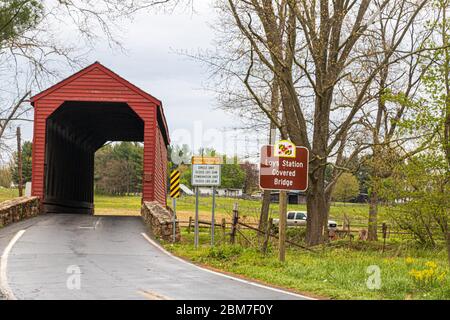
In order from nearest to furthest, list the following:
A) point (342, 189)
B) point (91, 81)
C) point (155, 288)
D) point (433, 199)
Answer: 1. point (155, 288)
2. point (433, 199)
3. point (91, 81)
4. point (342, 189)

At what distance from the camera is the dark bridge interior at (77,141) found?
30578 mm

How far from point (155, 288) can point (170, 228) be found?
389 inches

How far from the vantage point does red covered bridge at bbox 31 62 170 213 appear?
2792cm

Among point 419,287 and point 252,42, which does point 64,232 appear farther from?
point 419,287

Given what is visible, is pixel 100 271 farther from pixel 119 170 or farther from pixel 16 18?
pixel 119 170

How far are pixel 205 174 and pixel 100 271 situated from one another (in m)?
7.32

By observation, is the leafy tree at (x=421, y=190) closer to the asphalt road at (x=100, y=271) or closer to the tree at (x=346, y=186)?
the asphalt road at (x=100, y=271)

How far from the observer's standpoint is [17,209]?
78.6 ft

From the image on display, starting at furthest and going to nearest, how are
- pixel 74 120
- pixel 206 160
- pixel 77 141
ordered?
1. pixel 77 141
2. pixel 74 120
3. pixel 206 160

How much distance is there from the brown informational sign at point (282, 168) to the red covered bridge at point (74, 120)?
13958 millimetres

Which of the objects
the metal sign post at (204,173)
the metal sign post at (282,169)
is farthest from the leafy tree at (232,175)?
the metal sign post at (282,169)

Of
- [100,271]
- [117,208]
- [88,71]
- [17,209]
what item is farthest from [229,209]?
[100,271]

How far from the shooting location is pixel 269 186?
48.4ft
